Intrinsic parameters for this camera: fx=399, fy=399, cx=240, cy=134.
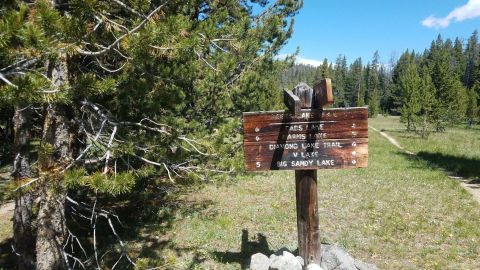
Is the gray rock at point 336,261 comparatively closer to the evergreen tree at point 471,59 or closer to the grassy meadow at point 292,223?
the grassy meadow at point 292,223

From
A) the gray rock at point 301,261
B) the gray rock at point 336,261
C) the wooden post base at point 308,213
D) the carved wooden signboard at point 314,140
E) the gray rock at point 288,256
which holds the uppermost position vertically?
the carved wooden signboard at point 314,140

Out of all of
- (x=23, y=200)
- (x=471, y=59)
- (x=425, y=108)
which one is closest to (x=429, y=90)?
(x=425, y=108)

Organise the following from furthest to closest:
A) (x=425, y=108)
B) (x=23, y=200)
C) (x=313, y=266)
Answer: (x=425, y=108) < (x=23, y=200) < (x=313, y=266)

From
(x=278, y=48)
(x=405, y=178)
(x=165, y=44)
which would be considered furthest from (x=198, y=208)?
(x=405, y=178)

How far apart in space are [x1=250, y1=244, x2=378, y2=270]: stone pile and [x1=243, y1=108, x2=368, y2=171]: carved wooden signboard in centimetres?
148

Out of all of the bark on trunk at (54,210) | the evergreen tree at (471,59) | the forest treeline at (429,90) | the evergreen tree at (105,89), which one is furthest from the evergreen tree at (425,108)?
the evergreen tree at (471,59)

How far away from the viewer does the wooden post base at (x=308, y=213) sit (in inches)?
236

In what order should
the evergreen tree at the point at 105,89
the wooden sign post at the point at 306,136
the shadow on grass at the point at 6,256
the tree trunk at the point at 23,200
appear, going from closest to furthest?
the evergreen tree at the point at 105,89 < the wooden sign post at the point at 306,136 < the tree trunk at the point at 23,200 < the shadow on grass at the point at 6,256

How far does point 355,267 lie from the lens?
6641 mm

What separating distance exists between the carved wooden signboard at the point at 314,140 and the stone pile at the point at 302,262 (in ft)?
4.85

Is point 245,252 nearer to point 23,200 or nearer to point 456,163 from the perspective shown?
point 23,200

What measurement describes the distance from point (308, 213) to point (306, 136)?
1210 millimetres

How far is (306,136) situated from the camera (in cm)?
566

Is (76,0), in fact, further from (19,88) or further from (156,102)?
(156,102)
